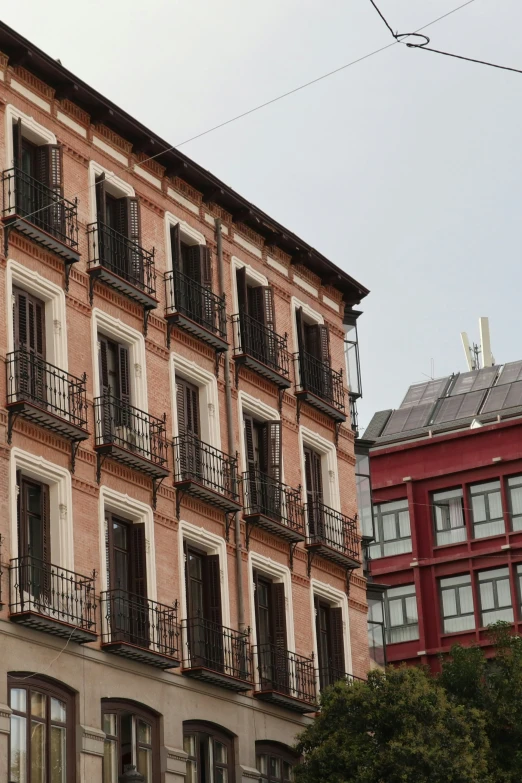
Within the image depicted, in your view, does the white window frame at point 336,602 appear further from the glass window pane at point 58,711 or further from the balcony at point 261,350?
the glass window pane at point 58,711

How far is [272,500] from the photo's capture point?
3741 cm

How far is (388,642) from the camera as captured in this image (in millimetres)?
58906

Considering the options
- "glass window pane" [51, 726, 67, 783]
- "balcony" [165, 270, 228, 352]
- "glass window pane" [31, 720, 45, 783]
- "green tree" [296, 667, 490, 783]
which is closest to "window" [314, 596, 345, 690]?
"green tree" [296, 667, 490, 783]

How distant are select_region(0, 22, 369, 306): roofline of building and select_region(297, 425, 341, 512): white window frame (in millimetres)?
4562

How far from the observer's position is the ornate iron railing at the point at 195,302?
117ft

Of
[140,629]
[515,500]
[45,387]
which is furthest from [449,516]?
[45,387]

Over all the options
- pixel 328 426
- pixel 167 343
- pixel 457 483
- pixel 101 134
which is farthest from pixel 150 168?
pixel 457 483

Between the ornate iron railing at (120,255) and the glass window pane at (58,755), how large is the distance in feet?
30.8

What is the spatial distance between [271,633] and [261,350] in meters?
6.57

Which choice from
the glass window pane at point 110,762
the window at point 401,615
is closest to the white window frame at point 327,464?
the glass window pane at point 110,762

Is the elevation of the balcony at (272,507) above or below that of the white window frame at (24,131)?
below

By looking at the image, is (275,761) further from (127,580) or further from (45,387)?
(45,387)

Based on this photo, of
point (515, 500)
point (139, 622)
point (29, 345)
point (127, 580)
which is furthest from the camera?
point (515, 500)

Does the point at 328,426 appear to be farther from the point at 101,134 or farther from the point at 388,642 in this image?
the point at 388,642
